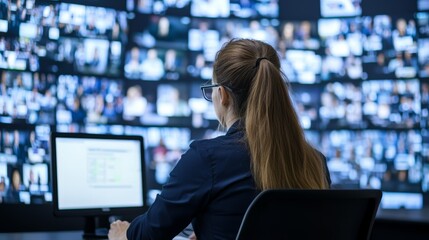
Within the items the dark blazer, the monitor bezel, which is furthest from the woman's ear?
the monitor bezel

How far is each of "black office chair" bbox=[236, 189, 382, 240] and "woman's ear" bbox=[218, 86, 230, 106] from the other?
1.45ft

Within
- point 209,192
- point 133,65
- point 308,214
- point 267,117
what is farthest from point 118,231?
point 133,65

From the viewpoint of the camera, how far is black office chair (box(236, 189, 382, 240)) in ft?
4.20

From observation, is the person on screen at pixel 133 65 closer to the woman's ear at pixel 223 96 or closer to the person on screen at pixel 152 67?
the person on screen at pixel 152 67

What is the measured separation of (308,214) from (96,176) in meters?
1.25

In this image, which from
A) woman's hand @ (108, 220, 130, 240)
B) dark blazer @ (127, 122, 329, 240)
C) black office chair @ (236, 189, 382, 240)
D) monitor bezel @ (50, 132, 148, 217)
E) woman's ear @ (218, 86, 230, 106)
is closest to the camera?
black office chair @ (236, 189, 382, 240)

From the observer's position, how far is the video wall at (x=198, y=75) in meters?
3.07

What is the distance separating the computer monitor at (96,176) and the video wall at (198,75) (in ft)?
1.94

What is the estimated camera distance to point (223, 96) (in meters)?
1.67

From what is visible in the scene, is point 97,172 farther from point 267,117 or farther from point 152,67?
point 152,67

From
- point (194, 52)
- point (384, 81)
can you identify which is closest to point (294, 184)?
point (194, 52)

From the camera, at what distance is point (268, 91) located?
1.57 meters

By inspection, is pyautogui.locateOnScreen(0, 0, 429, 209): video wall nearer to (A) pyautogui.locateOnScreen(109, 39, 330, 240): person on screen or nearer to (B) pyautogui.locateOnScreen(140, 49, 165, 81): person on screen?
(B) pyautogui.locateOnScreen(140, 49, 165, 81): person on screen

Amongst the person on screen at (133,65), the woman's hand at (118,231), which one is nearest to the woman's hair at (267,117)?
the woman's hand at (118,231)
